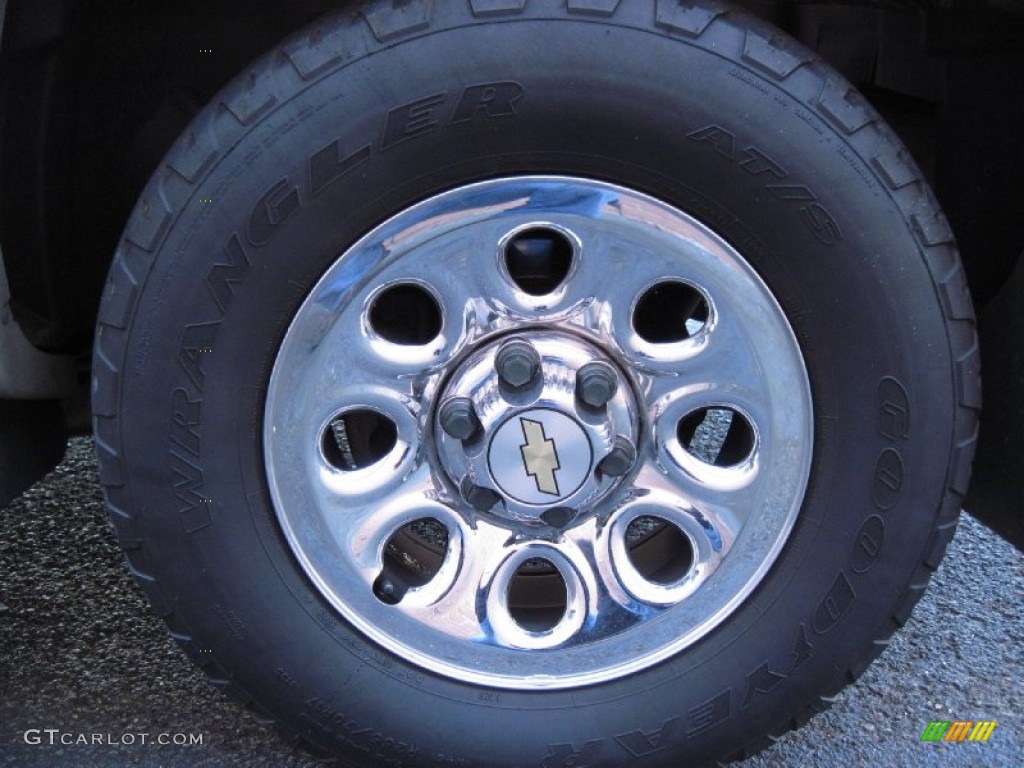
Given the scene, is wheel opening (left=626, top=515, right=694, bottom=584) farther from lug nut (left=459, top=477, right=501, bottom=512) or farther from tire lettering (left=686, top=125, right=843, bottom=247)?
→ tire lettering (left=686, top=125, right=843, bottom=247)

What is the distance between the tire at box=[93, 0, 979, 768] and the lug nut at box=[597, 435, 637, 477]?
19 mm

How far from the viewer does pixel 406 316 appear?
6.07 feet

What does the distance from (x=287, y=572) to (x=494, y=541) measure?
330 mm

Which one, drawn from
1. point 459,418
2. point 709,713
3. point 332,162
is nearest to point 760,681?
point 709,713

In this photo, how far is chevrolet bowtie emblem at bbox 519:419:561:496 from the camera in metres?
1.69

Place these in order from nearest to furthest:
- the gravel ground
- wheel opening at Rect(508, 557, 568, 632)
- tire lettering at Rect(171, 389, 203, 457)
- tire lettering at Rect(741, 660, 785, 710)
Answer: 1. tire lettering at Rect(171, 389, 203, 457)
2. tire lettering at Rect(741, 660, 785, 710)
3. wheel opening at Rect(508, 557, 568, 632)
4. the gravel ground

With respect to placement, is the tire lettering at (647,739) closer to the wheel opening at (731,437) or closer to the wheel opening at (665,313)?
the wheel opening at (731,437)

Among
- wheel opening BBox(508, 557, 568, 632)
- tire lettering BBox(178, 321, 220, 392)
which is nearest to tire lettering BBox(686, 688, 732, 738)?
wheel opening BBox(508, 557, 568, 632)

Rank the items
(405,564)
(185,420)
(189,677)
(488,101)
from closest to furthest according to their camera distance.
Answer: (488,101) → (185,420) → (405,564) → (189,677)

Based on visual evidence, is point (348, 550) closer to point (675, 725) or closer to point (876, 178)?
point (675, 725)

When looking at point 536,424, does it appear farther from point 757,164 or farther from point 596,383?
point 757,164

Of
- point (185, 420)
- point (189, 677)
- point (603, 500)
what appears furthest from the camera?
point (189, 677)

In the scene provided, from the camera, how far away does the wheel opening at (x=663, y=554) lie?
6.04 ft

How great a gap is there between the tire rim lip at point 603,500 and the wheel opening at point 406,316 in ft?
0.46
